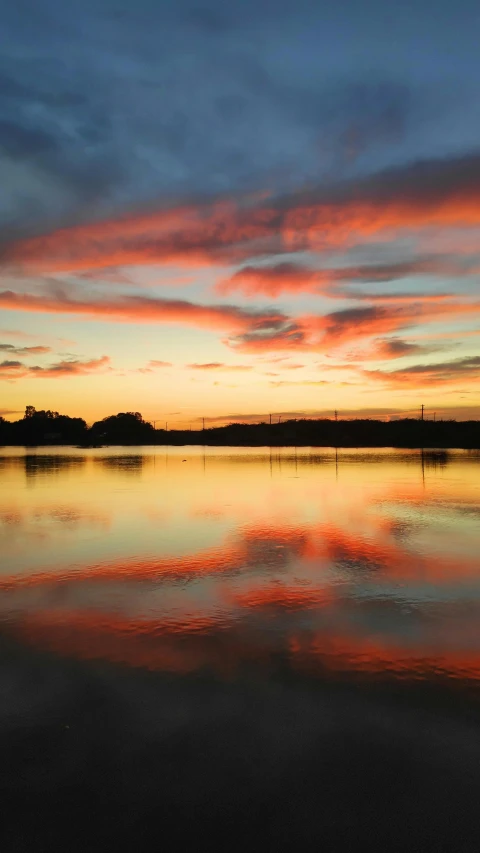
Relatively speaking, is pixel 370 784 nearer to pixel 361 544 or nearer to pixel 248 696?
pixel 248 696

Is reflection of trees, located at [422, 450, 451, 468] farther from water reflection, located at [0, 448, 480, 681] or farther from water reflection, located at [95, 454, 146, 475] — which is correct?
water reflection, located at [0, 448, 480, 681]

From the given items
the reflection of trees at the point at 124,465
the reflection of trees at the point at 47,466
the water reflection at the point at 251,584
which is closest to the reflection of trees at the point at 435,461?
the reflection of trees at the point at 124,465

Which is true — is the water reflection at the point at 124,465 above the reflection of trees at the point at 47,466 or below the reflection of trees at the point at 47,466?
below

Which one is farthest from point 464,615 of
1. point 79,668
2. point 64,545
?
point 64,545

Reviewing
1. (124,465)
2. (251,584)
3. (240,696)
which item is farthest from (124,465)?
(240,696)

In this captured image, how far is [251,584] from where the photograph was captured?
1213 centimetres

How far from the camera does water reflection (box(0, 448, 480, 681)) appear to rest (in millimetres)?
8414

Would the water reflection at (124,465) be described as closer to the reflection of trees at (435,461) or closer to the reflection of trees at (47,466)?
the reflection of trees at (47,466)

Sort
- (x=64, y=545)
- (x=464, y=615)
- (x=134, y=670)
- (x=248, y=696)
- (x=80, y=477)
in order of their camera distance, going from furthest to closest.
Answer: (x=80, y=477)
(x=64, y=545)
(x=464, y=615)
(x=134, y=670)
(x=248, y=696)

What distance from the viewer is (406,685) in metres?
7.21

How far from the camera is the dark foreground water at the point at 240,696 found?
487 cm

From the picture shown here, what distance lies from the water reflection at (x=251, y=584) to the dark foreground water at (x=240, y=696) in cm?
6

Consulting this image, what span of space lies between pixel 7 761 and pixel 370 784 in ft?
11.4

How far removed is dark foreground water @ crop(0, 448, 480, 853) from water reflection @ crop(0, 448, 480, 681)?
60mm
